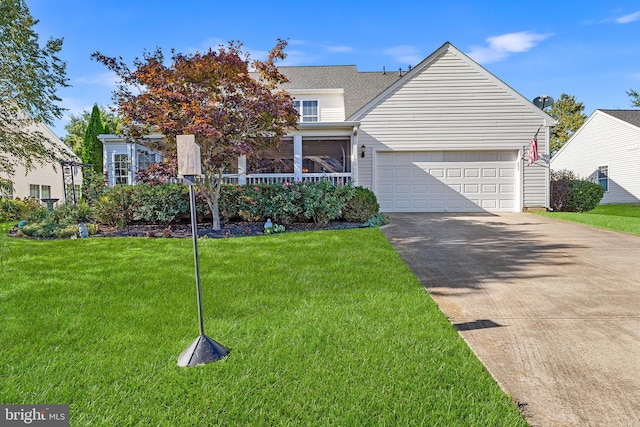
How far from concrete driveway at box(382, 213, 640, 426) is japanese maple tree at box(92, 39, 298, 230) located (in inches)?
154

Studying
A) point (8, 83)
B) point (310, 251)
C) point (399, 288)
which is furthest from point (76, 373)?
point (8, 83)

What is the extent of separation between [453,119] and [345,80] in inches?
262

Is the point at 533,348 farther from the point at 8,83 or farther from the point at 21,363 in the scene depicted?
the point at 8,83

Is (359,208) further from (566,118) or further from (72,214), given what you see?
(566,118)

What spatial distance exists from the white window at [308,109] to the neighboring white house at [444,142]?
3.31 meters

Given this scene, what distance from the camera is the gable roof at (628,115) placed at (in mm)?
19188

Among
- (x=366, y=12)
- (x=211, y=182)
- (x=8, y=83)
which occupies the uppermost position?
(x=366, y=12)

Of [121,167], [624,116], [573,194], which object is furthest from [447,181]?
[624,116]

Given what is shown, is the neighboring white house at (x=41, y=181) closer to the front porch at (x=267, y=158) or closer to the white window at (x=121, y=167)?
the white window at (x=121, y=167)

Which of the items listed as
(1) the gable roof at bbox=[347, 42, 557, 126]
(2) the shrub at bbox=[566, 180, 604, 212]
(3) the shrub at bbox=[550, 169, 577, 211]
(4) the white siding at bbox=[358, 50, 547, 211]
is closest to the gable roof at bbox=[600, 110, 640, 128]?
(2) the shrub at bbox=[566, 180, 604, 212]

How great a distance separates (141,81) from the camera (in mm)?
7586

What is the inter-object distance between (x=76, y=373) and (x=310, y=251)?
3957 mm

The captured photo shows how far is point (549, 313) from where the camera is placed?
3.35m

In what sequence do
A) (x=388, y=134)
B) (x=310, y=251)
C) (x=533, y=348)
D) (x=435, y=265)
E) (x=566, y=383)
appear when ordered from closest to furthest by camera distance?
(x=566, y=383) → (x=533, y=348) → (x=435, y=265) → (x=310, y=251) → (x=388, y=134)
